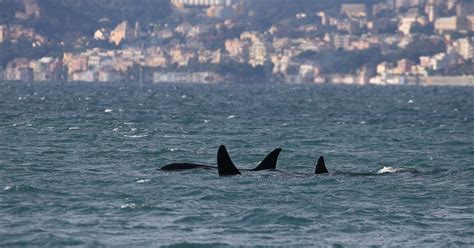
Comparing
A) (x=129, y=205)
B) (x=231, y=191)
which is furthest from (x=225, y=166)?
(x=129, y=205)

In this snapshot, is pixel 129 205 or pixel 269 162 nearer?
pixel 129 205

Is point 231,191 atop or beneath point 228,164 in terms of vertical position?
beneath

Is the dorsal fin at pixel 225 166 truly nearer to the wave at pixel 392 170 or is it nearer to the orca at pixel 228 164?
the orca at pixel 228 164

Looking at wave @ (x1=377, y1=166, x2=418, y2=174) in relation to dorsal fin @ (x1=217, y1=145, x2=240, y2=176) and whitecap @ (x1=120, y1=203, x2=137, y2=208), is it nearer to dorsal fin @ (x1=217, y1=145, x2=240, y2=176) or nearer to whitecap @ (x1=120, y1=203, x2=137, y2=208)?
dorsal fin @ (x1=217, y1=145, x2=240, y2=176)

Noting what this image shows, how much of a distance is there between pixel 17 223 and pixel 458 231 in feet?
25.4

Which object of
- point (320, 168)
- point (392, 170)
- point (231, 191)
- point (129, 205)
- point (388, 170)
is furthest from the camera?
point (388, 170)

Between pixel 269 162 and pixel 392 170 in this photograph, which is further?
pixel 392 170

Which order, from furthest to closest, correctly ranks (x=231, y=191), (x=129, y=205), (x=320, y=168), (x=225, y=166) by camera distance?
1. (x=320, y=168)
2. (x=225, y=166)
3. (x=231, y=191)
4. (x=129, y=205)

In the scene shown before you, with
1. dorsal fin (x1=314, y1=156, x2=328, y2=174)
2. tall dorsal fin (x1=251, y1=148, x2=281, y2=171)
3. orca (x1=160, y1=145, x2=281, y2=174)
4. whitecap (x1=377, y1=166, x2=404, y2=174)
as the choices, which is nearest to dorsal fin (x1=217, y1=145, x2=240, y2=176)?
orca (x1=160, y1=145, x2=281, y2=174)

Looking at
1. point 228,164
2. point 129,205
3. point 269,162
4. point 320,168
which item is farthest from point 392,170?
point 129,205

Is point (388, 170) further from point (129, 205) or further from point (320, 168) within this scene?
point (129, 205)

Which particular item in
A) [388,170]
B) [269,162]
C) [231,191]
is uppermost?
[269,162]

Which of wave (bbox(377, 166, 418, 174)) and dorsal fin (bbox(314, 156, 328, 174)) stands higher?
dorsal fin (bbox(314, 156, 328, 174))

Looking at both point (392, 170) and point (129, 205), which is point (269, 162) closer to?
point (392, 170)
